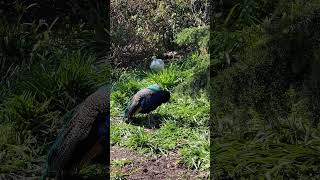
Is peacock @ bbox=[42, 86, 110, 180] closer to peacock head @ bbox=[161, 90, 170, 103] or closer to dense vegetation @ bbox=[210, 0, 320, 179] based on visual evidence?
peacock head @ bbox=[161, 90, 170, 103]

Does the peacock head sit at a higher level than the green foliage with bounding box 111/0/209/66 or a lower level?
lower

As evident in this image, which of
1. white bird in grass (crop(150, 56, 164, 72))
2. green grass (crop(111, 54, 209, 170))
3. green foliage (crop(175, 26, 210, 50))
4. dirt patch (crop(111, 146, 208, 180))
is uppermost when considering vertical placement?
green foliage (crop(175, 26, 210, 50))

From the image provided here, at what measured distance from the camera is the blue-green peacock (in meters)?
2.72

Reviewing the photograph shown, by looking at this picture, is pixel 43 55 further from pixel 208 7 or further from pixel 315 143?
pixel 315 143

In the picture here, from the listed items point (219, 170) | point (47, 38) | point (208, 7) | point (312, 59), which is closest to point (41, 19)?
point (47, 38)

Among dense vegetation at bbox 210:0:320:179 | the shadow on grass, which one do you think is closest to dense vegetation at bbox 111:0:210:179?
the shadow on grass

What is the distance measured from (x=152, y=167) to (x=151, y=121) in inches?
8.0

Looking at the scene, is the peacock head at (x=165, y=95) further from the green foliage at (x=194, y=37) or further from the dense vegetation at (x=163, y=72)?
the green foliage at (x=194, y=37)

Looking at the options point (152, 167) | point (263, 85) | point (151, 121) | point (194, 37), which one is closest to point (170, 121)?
point (151, 121)

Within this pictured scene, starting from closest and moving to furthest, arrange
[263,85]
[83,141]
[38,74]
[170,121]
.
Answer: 1. [83,141]
2. [170,121]
3. [38,74]
4. [263,85]

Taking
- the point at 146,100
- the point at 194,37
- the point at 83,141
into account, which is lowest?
the point at 83,141

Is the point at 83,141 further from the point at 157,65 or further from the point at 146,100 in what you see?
the point at 157,65

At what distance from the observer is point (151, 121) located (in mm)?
2764

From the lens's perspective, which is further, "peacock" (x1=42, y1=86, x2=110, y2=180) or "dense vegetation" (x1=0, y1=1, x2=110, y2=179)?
"dense vegetation" (x1=0, y1=1, x2=110, y2=179)
